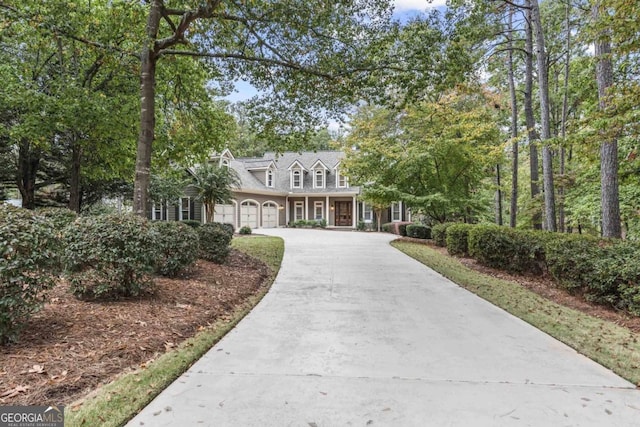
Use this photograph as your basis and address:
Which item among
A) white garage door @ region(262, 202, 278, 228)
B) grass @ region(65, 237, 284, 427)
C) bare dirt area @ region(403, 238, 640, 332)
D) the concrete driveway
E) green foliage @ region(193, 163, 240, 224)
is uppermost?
green foliage @ region(193, 163, 240, 224)

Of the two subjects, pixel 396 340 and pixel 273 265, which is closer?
pixel 396 340

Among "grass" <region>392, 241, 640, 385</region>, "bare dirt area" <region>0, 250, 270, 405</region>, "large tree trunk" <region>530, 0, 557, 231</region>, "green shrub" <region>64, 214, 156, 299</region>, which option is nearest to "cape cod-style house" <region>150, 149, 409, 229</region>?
"large tree trunk" <region>530, 0, 557, 231</region>

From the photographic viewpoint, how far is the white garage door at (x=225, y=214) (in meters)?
23.5

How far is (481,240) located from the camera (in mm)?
9523

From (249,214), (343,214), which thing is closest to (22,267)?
(249,214)

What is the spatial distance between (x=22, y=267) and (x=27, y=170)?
1272cm

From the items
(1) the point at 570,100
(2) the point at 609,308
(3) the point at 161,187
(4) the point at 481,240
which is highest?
(1) the point at 570,100

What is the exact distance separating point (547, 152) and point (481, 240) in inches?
123

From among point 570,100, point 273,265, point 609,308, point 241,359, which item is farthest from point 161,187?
point 570,100

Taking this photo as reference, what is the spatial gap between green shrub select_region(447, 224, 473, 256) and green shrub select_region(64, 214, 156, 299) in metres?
9.53

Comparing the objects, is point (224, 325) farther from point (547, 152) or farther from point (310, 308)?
point (547, 152)

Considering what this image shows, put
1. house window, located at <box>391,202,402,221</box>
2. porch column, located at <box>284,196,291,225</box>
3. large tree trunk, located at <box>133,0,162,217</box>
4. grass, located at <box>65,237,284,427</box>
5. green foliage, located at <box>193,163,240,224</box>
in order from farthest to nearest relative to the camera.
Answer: porch column, located at <box>284,196,291,225</box>, house window, located at <box>391,202,402,221</box>, green foliage, located at <box>193,163,240,224</box>, large tree trunk, located at <box>133,0,162,217</box>, grass, located at <box>65,237,284,427</box>

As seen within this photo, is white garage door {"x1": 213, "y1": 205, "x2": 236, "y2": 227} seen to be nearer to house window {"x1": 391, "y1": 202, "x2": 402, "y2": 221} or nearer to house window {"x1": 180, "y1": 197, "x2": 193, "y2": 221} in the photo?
house window {"x1": 180, "y1": 197, "x2": 193, "y2": 221}

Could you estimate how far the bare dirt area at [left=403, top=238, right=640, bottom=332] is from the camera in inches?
196
